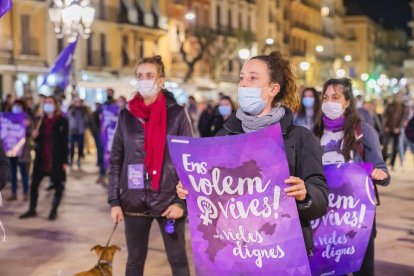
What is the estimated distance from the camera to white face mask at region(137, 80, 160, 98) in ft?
16.7

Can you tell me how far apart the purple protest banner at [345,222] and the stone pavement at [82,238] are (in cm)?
225

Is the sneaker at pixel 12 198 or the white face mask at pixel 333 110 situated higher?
the white face mask at pixel 333 110

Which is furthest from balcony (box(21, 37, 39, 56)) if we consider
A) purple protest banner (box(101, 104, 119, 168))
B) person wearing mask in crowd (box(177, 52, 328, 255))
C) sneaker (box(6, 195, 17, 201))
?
person wearing mask in crowd (box(177, 52, 328, 255))

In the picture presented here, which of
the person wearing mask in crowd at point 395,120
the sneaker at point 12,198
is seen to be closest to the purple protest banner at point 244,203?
the sneaker at point 12,198

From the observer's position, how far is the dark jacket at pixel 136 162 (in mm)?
5105

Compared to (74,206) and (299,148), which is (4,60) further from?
(299,148)

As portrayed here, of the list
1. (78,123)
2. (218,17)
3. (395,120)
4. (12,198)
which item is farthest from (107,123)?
(218,17)

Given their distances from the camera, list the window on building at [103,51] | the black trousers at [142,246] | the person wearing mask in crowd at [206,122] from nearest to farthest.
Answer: the black trousers at [142,246]
the person wearing mask in crowd at [206,122]
the window on building at [103,51]

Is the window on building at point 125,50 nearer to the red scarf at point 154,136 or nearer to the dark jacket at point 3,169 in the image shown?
the red scarf at point 154,136

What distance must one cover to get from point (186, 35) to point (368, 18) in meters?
63.7

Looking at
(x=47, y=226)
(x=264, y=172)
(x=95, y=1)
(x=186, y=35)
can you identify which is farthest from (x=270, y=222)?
(x=186, y=35)

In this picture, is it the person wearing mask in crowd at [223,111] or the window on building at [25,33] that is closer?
the person wearing mask in crowd at [223,111]

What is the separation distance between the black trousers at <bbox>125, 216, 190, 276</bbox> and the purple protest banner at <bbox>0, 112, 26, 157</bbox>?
8.41 metres

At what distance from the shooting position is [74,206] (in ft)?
39.5
